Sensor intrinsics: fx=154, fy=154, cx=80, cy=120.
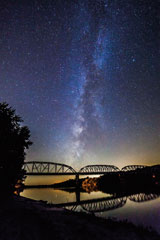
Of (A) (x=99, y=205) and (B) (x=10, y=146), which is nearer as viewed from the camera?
(B) (x=10, y=146)

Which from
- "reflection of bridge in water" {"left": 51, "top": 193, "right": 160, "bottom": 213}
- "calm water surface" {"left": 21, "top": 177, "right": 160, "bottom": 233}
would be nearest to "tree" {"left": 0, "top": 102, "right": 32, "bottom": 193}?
"reflection of bridge in water" {"left": 51, "top": 193, "right": 160, "bottom": 213}

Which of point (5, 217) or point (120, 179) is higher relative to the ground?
point (120, 179)

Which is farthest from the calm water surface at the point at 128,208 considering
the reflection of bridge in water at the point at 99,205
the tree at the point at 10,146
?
the tree at the point at 10,146

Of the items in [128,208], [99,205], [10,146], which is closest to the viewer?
[10,146]

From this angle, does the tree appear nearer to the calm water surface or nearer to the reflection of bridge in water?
the reflection of bridge in water

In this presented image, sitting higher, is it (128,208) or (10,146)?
(10,146)

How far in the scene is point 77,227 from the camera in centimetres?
1004

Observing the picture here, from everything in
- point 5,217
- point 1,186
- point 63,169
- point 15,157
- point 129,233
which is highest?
point 63,169

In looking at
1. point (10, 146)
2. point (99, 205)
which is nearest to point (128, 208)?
point (99, 205)

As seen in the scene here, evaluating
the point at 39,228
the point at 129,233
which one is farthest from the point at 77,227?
the point at 129,233

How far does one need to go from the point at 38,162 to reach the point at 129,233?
172903mm

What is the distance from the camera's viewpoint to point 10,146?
2328 cm

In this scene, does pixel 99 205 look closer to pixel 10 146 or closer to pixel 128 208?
pixel 128 208

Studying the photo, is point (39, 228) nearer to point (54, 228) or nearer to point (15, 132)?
point (54, 228)
